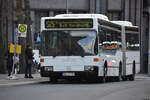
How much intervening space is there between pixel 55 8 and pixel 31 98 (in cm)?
4140

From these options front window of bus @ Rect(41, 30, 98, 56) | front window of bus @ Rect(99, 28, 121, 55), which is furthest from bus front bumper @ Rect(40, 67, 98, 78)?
front window of bus @ Rect(99, 28, 121, 55)

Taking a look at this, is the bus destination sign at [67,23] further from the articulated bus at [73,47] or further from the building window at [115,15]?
the building window at [115,15]

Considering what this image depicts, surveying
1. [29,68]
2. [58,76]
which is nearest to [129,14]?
[29,68]

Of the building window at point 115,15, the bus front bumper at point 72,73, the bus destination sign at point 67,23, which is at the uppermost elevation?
the building window at point 115,15

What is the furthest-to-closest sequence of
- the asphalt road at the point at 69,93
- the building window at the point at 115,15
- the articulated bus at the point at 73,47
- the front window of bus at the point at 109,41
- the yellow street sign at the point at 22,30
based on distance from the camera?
the building window at the point at 115,15 → the yellow street sign at the point at 22,30 → the front window of bus at the point at 109,41 → the articulated bus at the point at 73,47 → the asphalt road at the point at 69,93

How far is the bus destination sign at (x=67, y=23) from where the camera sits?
2436 centimetres

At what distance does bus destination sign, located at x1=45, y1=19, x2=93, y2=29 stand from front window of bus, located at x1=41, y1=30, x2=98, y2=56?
0.83ft

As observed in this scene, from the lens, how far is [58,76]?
24500mm

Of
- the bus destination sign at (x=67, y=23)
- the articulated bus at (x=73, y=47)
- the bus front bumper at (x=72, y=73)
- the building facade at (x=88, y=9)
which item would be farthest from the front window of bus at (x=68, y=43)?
the building facade at (x=88, y=9)

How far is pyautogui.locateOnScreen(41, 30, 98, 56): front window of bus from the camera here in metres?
24.1

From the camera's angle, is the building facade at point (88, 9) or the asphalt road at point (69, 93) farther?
the building facade at point (88, 9)

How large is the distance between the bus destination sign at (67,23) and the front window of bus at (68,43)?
254 mm

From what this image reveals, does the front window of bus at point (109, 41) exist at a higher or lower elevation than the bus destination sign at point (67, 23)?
lower

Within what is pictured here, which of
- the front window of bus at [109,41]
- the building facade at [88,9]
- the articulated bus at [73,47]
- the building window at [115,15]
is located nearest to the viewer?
the articulated bus at [73,47]
